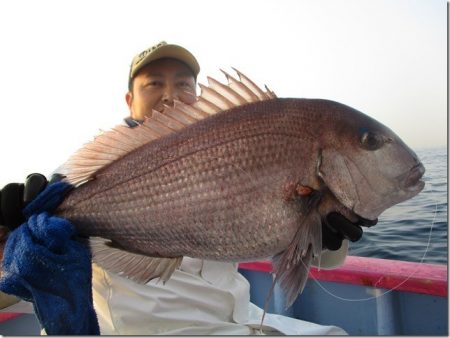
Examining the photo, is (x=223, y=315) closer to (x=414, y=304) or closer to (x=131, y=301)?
(x=131, y=301)

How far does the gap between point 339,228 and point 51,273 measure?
1.32 m

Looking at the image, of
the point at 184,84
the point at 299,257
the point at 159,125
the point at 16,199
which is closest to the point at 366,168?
the point at 299,257

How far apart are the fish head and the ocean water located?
8.13ft

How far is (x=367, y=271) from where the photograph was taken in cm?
292

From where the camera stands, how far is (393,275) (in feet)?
8.88

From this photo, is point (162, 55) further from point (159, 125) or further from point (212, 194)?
point (212, 194)

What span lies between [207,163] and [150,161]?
28 centimetres

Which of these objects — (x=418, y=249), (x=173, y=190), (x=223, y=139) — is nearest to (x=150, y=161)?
(x=173, y=190)

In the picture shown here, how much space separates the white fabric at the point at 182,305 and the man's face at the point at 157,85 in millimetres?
1283

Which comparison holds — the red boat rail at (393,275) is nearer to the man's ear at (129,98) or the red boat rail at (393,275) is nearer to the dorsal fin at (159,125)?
the dorsal fin at (159,125)

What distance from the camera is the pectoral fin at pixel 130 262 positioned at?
1.63 metres

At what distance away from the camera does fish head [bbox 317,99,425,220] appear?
4.98 feet

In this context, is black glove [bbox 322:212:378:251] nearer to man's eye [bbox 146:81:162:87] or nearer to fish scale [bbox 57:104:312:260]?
fish scale [bbox 57:104:312:260]

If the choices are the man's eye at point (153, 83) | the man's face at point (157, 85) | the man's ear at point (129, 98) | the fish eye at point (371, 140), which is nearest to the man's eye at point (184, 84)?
the man's face at point (157, 85)
